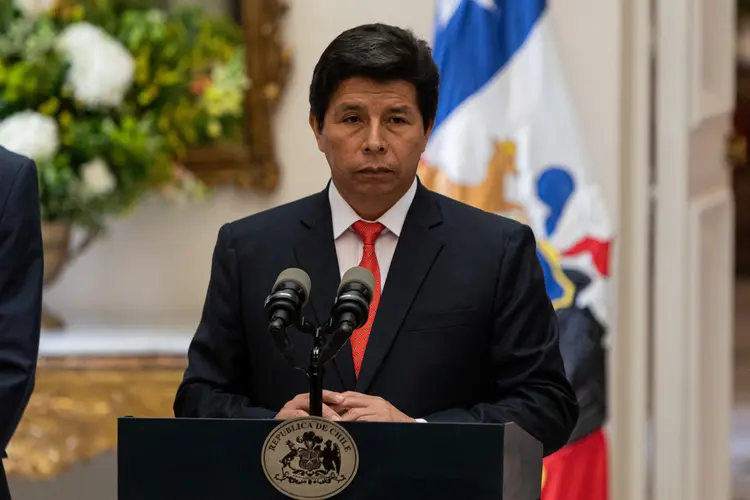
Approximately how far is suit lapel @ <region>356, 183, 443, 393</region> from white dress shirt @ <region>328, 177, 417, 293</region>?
0.06ft

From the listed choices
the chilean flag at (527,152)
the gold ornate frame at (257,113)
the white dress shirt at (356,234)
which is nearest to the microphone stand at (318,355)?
the white dress shirt at (356,234)

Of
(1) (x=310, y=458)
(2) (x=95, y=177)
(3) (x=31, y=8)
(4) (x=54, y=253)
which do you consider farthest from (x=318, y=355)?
(3) (x=31, y=8)

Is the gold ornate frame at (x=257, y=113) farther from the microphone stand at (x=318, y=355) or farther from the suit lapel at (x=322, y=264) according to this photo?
the microphone stand at (x=318, y=355)

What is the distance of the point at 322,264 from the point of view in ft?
7.94

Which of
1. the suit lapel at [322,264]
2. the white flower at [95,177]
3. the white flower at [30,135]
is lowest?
the suit lapel at [322,264]

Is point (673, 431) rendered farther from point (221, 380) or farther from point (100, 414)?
point (221, 380)

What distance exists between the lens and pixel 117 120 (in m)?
4.80

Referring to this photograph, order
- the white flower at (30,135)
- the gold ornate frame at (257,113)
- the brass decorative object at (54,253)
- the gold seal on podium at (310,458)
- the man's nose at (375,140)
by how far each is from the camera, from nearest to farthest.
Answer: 1. the gold seal on podium at (310,458)
2. the man's nose at (375,140)
3. the white flower at (30,135)
4. the brass decorative object at (54,253)
5. the gold ornate frame at (257,113)

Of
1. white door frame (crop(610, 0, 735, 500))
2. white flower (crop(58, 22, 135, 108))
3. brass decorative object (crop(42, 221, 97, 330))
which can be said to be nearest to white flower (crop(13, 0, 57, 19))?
white flower (crop(58, 22, 135, 108))

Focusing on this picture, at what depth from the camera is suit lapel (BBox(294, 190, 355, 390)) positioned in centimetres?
235

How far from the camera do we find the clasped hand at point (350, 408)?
2158 millimetres

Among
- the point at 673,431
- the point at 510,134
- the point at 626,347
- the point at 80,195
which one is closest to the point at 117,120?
the point at 80,195

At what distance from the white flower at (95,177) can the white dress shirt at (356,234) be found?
235 cm

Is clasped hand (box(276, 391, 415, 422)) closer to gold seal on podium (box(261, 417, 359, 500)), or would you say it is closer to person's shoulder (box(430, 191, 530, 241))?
gold seal on podium (box(261, 417, 359, 500))
